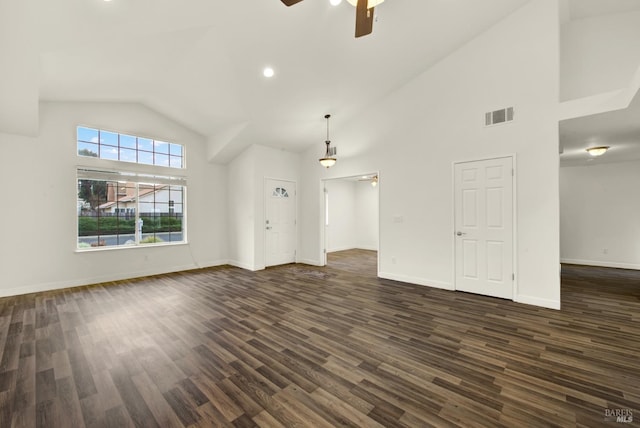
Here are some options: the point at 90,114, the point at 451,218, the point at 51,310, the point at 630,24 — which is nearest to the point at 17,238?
the point at 51,310

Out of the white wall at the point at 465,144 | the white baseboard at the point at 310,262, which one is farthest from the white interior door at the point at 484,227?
the white baseboard at the point at 310,262

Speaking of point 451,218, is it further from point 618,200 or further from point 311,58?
point 618,200

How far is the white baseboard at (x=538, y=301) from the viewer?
3.79m

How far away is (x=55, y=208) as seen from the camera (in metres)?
4.95

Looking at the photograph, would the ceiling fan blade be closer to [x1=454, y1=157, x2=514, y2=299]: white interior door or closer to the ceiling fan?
the ceiling fan

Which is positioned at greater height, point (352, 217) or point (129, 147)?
point (129, 147)

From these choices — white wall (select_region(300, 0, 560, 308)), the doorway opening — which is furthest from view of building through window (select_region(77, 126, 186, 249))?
the doorway opening

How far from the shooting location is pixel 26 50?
2982mm

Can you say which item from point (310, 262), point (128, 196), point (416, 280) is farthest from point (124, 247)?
point (416, 280)

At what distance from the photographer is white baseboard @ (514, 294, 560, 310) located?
12.4 feet

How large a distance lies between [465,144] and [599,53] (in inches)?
87.2

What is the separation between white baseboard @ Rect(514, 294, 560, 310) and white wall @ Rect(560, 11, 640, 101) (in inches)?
127

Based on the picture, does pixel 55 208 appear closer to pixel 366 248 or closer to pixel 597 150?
pixel 366 248

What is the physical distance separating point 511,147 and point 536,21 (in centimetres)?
180
